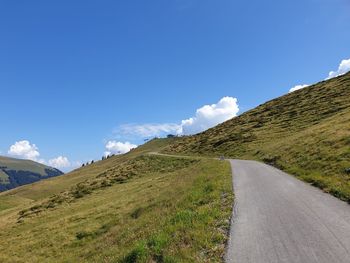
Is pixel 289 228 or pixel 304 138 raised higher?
pixel 304 138

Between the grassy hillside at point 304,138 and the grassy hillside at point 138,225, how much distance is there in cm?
697

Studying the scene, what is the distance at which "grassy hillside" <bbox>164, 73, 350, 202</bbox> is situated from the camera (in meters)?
27.9

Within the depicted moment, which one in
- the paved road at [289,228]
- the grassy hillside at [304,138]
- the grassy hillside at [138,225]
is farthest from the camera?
the grassy hillside at [304,138]

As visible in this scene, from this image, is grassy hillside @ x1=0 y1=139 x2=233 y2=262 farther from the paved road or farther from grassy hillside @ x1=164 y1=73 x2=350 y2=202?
grassy hillside @ x1=164 y1=73 x2=350 y2=202

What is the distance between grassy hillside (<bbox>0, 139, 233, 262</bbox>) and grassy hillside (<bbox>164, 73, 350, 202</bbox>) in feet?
22.9

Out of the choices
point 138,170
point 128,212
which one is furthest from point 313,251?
point 138,170

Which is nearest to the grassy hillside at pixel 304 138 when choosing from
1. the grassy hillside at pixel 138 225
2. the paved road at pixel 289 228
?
the paved road at pixel 289 228

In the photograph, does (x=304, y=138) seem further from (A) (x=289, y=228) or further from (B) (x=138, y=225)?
(A) (x=289, y=228)

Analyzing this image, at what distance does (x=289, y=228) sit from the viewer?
1400 cm

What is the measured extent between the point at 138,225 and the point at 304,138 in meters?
34.3

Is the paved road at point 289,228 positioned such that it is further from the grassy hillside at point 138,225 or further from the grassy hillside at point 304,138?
the grassy hillside at point 304,138

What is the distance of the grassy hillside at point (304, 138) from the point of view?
91.5ft

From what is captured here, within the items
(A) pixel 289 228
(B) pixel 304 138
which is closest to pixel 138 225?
(A) pixel 289 228

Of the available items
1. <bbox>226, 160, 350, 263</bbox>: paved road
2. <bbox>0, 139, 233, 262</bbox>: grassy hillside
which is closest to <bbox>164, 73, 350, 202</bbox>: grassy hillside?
<bbox>226, 160, 350, 263</bbox>: paved road
